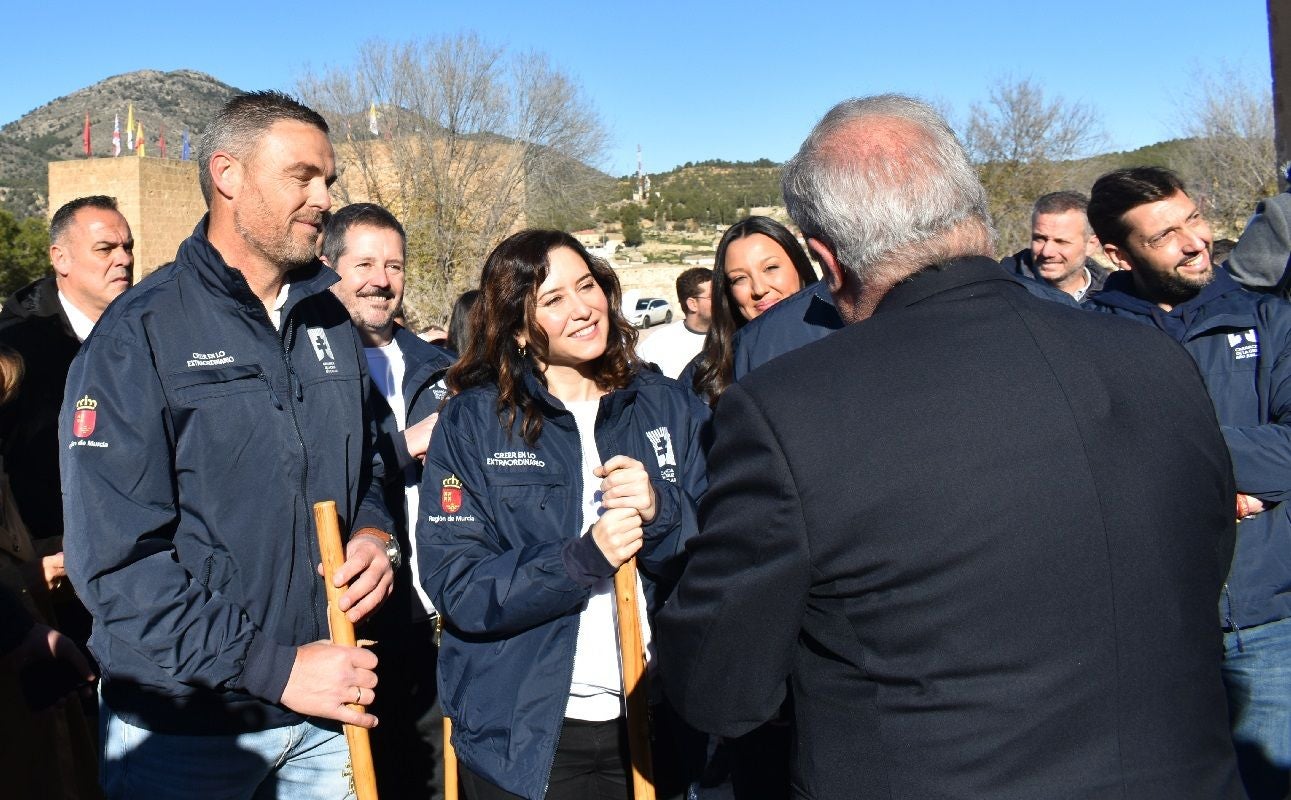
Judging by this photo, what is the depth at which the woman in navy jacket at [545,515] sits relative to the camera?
2.56m

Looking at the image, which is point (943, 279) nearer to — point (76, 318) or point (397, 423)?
point (397, 423)

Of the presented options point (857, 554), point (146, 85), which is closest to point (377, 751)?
point (857, 554)

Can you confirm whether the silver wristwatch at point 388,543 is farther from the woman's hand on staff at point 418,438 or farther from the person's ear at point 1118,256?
the person's ear at point 1118,256

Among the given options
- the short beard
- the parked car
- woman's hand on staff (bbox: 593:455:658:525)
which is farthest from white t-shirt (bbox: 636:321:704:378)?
the parked car

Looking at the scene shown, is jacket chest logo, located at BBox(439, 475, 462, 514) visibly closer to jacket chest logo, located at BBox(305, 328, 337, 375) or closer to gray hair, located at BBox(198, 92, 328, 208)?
jacket chest logo, located at BBox(305, 328, 337, 375)

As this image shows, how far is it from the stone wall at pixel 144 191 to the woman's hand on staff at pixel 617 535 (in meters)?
36.8

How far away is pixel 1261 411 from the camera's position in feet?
10.4

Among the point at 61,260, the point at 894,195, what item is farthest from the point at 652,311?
the point at 894,195

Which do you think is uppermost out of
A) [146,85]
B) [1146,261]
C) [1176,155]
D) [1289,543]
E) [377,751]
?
[146,85]

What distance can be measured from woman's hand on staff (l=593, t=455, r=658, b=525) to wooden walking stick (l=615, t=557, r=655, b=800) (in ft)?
0.71

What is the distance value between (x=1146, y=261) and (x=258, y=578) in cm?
303

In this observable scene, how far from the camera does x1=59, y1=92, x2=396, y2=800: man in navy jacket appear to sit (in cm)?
233

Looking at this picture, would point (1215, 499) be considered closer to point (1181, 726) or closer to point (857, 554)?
point (1181, 726)

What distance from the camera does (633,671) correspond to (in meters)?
2.63
